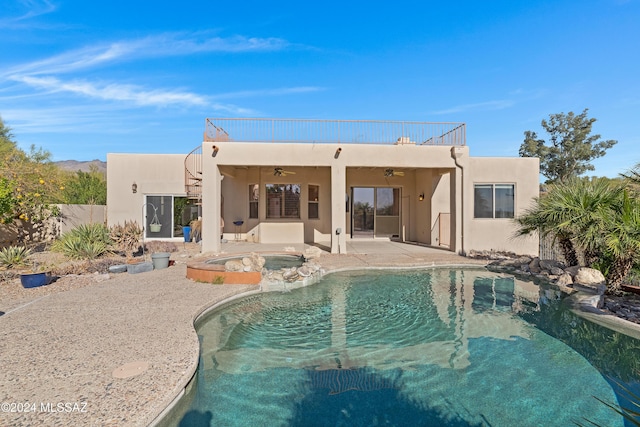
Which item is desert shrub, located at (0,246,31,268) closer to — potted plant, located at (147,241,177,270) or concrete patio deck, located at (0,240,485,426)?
potted plant, located at (147,241,177,270)

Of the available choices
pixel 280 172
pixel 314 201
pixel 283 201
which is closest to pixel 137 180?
pixel 280 172

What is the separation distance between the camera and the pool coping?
2.60 meters

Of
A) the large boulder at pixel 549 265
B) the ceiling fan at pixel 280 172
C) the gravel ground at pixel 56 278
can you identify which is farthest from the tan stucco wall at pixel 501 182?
the gravel ground at pixel 56 278

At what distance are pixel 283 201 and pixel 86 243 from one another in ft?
23.8

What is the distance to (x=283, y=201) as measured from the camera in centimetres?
1411

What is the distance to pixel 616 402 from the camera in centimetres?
318

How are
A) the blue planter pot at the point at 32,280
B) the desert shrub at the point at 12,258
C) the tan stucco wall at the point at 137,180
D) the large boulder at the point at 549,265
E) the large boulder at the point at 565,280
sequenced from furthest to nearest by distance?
the tan stucco wall at the point at 137,180 → the large boulder at the point at 549,265 → the desert shrub at the point at 12,258 → the large boulder at the point at 565,280 → the blue planter pot at the point at 32,280

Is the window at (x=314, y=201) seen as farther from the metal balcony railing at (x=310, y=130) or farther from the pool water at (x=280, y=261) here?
the pool water at (x=280, y=261)

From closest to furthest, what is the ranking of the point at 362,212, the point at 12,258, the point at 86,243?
the point at 12,258 → the point at 86,243 → the point at 362,212

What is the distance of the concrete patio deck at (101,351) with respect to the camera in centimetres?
256

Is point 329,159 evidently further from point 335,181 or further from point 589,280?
point 589,280

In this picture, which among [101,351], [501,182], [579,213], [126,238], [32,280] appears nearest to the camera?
[101,351]

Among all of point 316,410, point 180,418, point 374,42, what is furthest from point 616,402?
point 374,42

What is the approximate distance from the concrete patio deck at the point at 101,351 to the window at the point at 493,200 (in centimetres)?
960
